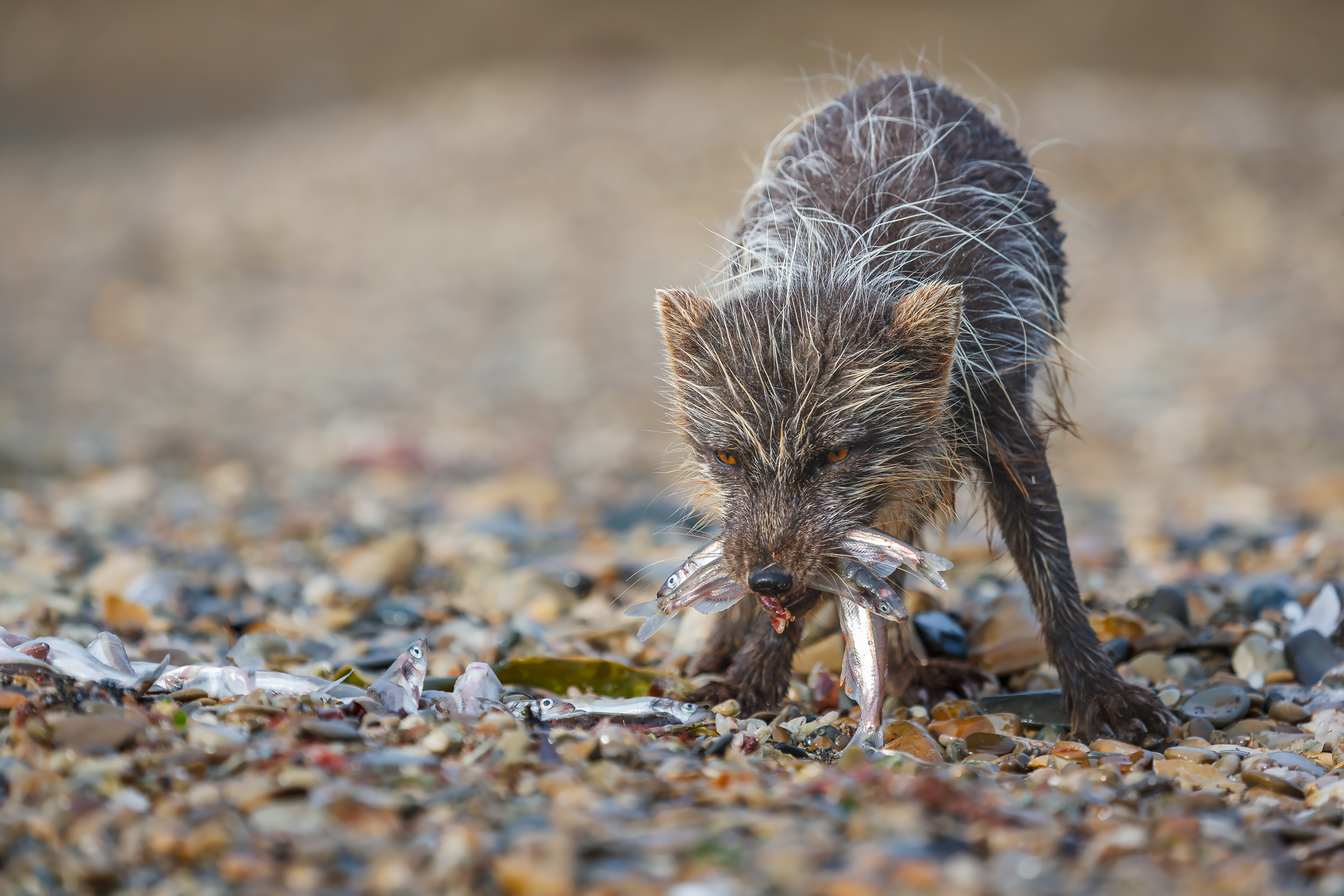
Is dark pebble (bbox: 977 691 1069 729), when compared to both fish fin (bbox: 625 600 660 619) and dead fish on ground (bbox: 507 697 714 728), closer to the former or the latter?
dead fish on ground (bbox: 507 697 714 728)

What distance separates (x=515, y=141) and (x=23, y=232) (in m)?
9.95

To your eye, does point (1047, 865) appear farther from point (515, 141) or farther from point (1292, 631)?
point (515, 141)

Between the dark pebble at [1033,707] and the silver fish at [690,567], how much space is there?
57.3 inches

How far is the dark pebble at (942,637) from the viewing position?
5.55 meters

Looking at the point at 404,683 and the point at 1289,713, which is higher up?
the point at 1289,713

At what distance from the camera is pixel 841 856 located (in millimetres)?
2713

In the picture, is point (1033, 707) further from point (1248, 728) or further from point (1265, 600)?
point (1265, 600)

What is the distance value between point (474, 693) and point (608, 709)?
492mm

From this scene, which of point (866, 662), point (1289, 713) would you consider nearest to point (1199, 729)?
point (1289, 713)

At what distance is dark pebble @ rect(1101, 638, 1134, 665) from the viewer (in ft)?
18.1

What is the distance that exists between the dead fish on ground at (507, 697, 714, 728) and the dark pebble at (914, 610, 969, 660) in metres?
1.44

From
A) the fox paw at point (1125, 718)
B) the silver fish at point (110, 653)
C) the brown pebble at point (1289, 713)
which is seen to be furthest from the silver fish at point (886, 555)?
the silver fish at point (110, 653)

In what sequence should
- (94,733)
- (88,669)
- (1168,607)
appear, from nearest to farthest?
(94,733) → (88,669) → (1168,607)

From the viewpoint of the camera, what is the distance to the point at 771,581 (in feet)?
13.1
